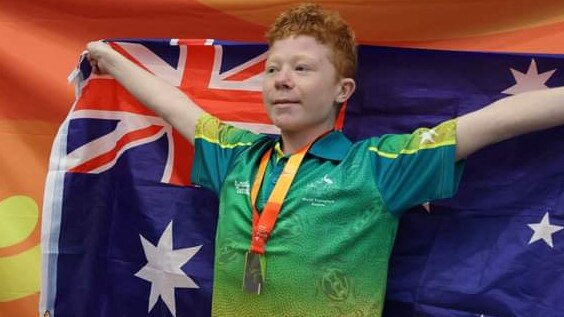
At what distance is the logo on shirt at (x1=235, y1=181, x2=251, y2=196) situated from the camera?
1868 millimetres

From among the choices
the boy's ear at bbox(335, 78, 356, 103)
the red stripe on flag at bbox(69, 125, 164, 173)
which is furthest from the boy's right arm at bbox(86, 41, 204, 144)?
the boy's ear at bbox(335, 78, 356, 103)

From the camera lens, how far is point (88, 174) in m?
2.28

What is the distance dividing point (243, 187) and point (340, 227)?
28 centimetres

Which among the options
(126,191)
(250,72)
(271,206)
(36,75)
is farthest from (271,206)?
(36,75)

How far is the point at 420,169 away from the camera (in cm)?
173

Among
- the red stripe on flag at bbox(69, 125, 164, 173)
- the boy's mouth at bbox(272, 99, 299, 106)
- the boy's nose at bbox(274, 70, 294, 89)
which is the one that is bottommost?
the red stripe on flag at bbox(69, 125, 164, 173)

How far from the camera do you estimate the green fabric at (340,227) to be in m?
1.73

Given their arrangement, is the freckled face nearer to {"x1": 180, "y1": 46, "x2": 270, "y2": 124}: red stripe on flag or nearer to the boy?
the boy

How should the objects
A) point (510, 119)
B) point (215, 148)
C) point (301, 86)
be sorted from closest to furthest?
point (510, 119)
point (301, 86)
point (215, 148)

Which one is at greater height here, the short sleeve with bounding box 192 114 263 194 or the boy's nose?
the boy's nose

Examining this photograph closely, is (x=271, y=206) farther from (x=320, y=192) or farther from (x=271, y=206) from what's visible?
(x=320, y=192)

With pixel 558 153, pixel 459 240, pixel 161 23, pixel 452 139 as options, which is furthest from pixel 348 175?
pixel 161 23

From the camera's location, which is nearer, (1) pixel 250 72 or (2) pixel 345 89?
(2) pixel 345 89

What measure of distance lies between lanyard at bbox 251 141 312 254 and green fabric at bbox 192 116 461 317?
0.02m
